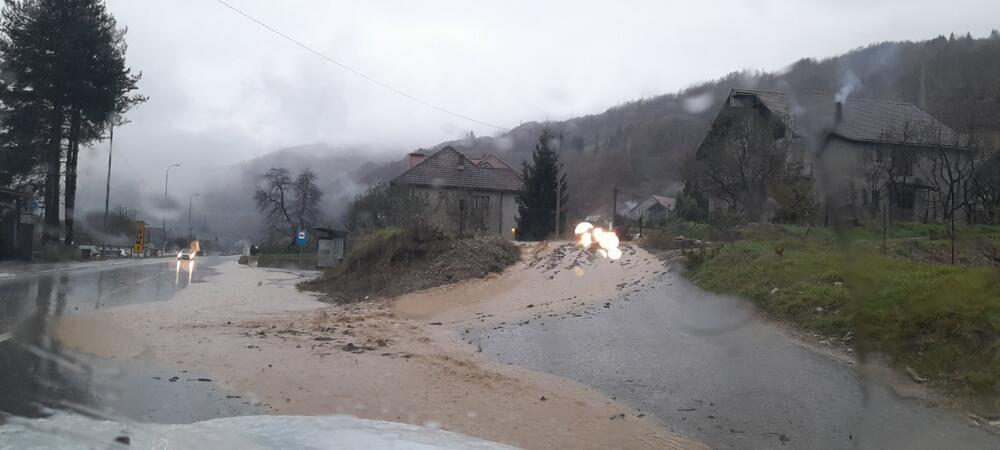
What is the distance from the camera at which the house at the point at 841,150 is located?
9555 mm

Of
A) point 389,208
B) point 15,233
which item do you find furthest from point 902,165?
point 15,233

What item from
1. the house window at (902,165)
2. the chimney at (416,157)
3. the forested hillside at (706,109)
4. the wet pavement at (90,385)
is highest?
the chimney at (416,157)

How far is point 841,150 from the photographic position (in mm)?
9594

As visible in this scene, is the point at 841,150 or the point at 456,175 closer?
the point at 841,150

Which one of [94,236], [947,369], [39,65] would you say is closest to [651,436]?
[947,369]

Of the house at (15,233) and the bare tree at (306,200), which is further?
the bare tree at (306,200)

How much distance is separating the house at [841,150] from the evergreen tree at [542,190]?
1401 centimetres

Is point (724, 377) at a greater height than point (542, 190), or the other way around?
point (542, 190)

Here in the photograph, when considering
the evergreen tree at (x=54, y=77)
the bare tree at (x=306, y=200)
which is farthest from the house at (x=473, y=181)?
the bare tree at (x=306, y=200)

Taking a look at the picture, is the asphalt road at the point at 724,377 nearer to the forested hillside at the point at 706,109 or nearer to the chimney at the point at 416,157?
the forested hillside at the point at 706,109

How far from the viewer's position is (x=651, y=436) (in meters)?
6.16

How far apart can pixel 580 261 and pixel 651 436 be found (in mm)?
12366

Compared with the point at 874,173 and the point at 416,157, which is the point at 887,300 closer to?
the point at 874,173

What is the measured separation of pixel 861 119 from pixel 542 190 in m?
26.8
